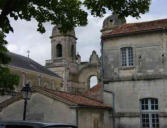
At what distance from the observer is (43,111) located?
18.3m

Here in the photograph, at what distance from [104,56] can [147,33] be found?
335 cm

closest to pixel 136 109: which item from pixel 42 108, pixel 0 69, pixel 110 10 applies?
pixel 42 108

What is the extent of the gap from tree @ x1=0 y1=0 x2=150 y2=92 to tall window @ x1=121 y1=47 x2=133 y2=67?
10955mm

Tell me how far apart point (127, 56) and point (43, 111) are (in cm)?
675

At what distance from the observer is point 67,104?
17438 mm

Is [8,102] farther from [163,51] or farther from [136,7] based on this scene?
[136,7]

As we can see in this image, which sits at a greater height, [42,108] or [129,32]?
[129,32]

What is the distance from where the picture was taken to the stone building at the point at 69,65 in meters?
55.1

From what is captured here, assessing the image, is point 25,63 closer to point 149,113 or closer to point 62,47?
point 62,47

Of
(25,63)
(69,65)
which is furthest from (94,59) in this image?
(25,63)

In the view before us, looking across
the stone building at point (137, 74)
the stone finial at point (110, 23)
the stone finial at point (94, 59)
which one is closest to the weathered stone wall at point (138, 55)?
the stone building at point (137, 74)

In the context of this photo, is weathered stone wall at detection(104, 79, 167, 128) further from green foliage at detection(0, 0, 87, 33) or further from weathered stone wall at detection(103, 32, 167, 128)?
green foliage at detection(0, 0, 87, 33)

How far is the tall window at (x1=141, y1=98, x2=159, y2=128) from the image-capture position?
63.7ft

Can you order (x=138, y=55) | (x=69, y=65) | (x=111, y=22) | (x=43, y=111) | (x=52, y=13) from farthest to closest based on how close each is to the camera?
(x=69, y=65) < (x=111, y=22) < (x=138, y=55) < (x=43, y=111) < (x=52, y=13)
